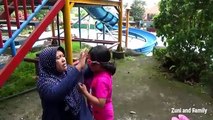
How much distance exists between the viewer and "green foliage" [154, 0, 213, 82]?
16.8 ft

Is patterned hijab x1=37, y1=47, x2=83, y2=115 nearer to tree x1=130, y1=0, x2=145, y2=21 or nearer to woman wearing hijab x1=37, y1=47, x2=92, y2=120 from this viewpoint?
woman wearing hijab x1=37, y1=47, x2=92, y2=120

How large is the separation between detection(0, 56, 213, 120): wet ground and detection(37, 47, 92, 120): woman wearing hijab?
1.90 meters

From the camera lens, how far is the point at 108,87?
77.1 inches

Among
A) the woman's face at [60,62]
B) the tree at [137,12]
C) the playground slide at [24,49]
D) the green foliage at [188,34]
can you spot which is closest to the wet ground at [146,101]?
the green foliage at [188,34]

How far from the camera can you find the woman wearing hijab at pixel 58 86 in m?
1.61

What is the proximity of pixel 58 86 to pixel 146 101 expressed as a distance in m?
2.87

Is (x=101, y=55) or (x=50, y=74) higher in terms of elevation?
(x=101, y=55)

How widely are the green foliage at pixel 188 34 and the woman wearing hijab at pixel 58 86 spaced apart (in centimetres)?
391

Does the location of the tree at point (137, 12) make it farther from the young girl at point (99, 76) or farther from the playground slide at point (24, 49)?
the young girl at point (99, 76)

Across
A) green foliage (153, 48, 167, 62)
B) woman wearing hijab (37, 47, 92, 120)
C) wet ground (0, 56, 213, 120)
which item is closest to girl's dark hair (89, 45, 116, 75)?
woman wearing hijab (37, 47, 92, 120)

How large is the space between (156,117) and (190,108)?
28.0 inches

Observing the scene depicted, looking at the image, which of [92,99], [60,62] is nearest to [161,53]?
[92,99]

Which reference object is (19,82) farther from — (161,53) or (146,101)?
(161,53)

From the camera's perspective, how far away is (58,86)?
161 cm
